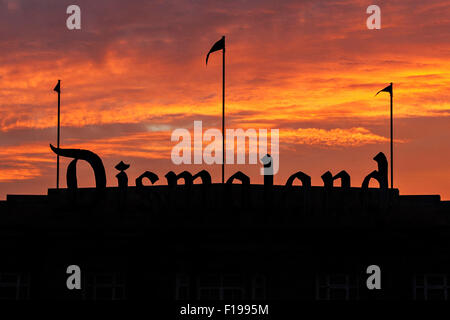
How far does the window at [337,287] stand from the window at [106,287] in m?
8.53

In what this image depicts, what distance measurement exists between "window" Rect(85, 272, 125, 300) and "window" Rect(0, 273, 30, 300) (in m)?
2.73

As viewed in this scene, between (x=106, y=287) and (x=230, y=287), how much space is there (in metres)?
5.37

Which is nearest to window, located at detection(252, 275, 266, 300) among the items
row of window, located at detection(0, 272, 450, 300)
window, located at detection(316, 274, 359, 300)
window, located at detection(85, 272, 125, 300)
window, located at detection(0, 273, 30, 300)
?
row of window, located at detection(0, 272, 450, 300)

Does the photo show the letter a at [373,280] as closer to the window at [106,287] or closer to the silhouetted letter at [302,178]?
the silhouetted letter at [302,178]

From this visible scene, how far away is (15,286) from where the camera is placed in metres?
34.5

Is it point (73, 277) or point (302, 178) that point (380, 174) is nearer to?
point (302, 178)

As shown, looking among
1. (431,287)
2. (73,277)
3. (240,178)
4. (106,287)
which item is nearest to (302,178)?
(240,178)

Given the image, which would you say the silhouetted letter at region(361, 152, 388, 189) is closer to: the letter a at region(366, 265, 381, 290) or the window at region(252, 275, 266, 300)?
the letter a at region(366, 265, 381, 290)

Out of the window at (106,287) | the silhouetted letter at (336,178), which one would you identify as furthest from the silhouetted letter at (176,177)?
the silhouetted letter at (336,178)

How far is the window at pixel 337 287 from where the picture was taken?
3409 centimetres

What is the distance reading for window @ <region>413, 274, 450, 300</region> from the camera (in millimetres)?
34219

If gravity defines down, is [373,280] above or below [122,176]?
below

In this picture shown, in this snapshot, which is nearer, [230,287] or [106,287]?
[230,287]
